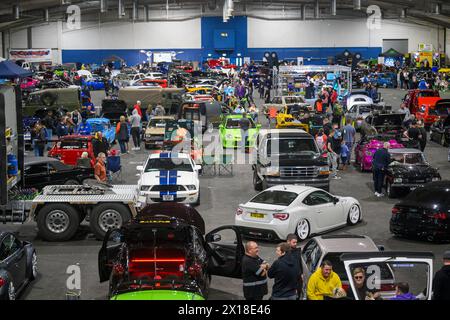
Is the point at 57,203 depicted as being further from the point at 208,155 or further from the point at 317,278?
the point at 208,155

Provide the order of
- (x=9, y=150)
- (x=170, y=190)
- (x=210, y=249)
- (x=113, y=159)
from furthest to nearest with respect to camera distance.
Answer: (x=113, y=159), (x=170, y=190), (x=9, y=150), (x=210, y=249)

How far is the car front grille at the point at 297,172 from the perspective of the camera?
Answer: 807 inches

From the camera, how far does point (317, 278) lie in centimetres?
1030

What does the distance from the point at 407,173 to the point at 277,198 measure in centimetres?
558

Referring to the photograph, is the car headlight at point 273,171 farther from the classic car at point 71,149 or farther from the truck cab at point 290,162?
the classic car at point 71,149

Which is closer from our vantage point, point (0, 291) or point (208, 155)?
point (0, 291)

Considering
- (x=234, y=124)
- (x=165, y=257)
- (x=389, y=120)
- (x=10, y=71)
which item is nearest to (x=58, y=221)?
(x=165, y=257)

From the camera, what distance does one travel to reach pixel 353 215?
59.6 feet

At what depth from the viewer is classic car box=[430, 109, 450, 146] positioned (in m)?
31.2

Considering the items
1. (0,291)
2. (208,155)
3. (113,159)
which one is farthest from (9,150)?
(208,155)

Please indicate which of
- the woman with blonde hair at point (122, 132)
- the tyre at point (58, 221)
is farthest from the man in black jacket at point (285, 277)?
the woman with blonde hair at point (122, 132)

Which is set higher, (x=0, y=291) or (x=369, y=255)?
(x=369, y=255)

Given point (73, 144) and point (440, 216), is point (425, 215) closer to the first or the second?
point (440, 216)

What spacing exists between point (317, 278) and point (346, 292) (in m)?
0.55
